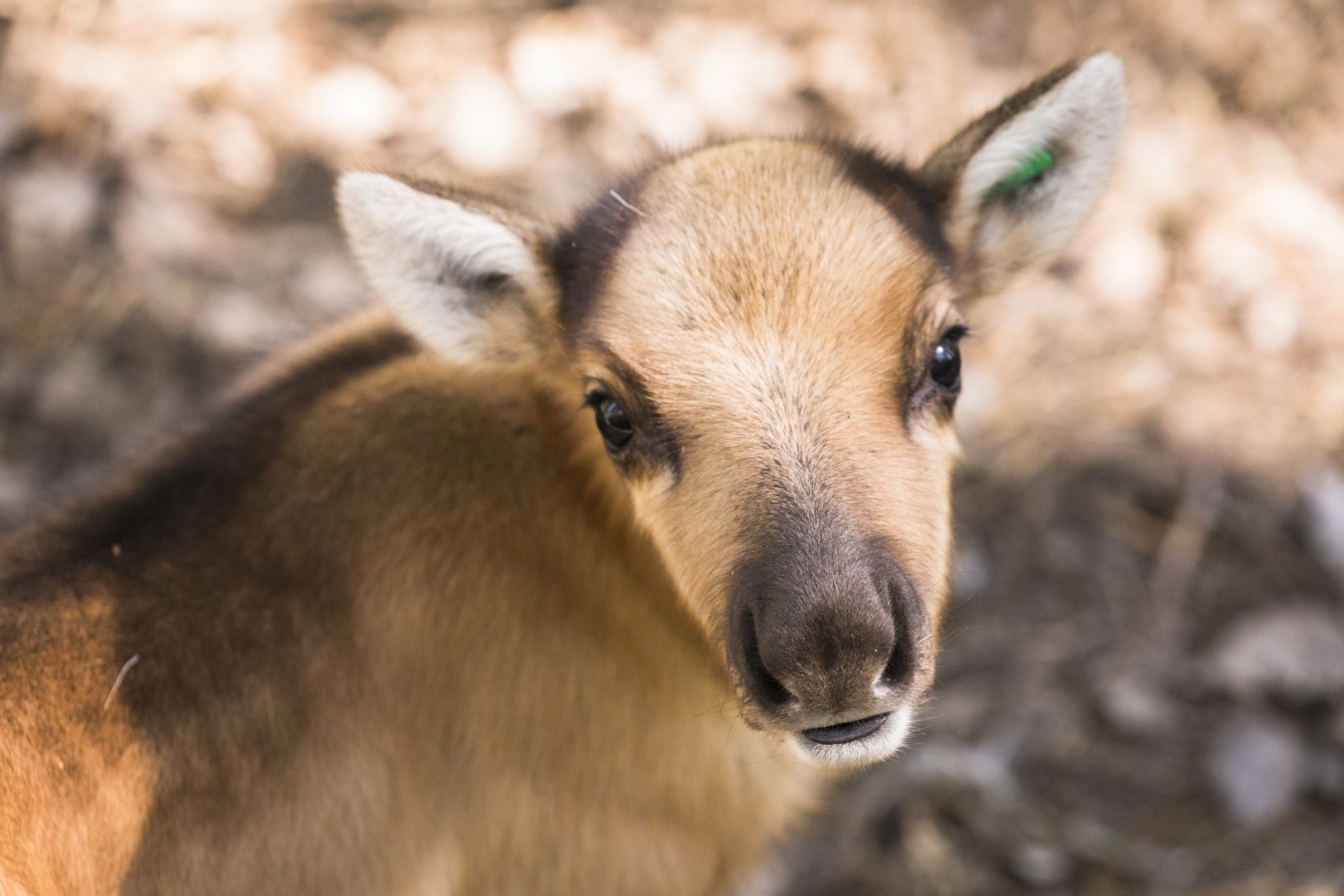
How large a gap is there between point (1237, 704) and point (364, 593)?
391cm

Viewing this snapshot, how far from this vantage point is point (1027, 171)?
3812 millimetres

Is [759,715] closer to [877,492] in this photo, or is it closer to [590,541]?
[877,492]

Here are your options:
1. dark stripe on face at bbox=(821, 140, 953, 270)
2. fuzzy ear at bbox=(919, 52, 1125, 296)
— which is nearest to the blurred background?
fuzzy ear at bbox=(919, 52, 1125, 296)

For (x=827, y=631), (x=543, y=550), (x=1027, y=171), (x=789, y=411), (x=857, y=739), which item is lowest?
(x=543, y=550)

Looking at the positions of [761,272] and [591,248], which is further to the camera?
[591,248]

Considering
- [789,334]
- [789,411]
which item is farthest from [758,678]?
[789,334]

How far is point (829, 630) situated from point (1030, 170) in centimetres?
191

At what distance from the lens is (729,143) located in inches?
155

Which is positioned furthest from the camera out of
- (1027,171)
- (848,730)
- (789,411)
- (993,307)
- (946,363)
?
(993,307)

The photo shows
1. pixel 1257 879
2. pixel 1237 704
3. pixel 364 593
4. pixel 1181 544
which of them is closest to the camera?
pixel 364 593

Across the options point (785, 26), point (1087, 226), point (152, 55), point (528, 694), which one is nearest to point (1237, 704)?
point (1087, 226)

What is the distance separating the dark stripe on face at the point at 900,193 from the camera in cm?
361

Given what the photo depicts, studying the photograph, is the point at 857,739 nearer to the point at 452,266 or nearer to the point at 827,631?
the point at 827,631

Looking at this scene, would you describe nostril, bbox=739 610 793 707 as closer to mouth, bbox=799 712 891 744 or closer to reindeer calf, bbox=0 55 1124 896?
reindeer calf, bbox=0 55 1124 896
